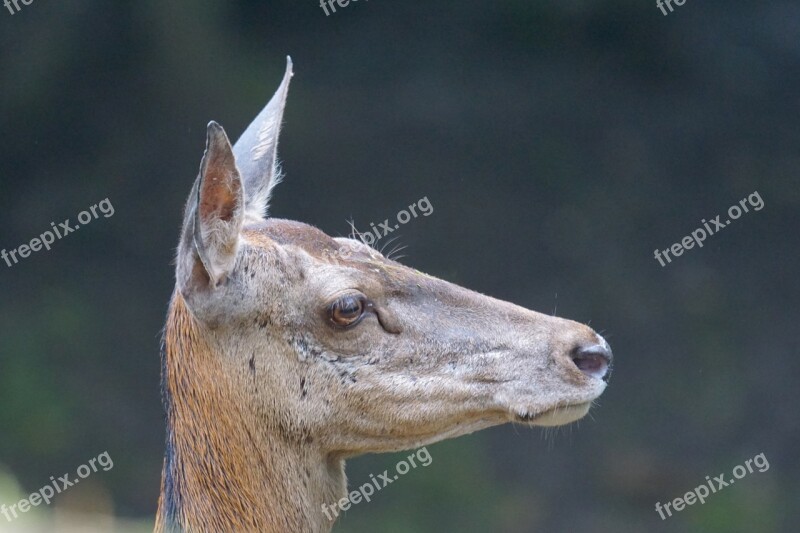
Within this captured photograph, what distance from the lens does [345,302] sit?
15.7 feet

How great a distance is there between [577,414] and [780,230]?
780 centimetres

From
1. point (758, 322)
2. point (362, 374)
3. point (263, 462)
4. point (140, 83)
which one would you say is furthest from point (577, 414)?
point (140, 83)

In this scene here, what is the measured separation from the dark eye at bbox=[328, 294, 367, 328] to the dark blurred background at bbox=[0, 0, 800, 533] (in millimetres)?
7032

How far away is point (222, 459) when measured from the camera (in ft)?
15.9

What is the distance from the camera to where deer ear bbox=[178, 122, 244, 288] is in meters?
4.43

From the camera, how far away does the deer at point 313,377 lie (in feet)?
15.8

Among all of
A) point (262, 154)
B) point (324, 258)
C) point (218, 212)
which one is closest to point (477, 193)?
point (262, 154)
